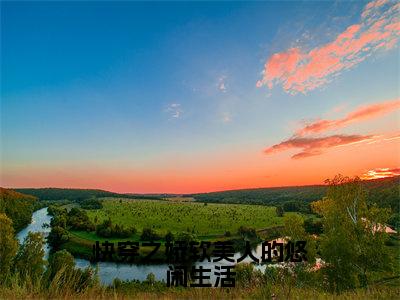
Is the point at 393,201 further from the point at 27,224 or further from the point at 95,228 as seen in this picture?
the point at 27,224

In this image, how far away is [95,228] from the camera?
14762 cm

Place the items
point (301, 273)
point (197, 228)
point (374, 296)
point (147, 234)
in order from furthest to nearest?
1. point (197, 228)
2. point (147, 234)
3. point (301, 273)
4. point (374, 296)

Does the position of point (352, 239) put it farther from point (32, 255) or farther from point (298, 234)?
point (32, 255)

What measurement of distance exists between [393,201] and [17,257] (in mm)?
119011

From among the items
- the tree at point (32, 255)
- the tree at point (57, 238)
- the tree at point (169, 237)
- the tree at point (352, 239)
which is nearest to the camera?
the tree at point (352, 239)

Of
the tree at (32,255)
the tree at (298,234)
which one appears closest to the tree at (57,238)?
the tree at (32,255)

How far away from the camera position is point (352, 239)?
35281 mm

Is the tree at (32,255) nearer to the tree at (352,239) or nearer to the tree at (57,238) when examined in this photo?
the tree at (352,239)

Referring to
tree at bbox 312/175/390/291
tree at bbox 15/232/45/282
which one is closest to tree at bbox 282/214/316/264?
tree at bbox 312/175/390/291

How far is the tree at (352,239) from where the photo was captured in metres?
34.7

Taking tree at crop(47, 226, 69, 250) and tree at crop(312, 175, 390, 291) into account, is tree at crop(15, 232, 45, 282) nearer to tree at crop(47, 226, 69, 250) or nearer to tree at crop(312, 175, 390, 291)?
tree at crop(312, 175, 390, 291)

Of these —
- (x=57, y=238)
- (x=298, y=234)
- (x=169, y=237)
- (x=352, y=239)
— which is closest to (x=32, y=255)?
(x=298, y=234)

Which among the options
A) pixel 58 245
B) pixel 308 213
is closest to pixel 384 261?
pixel 58 245

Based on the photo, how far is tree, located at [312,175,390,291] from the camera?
34719mm
